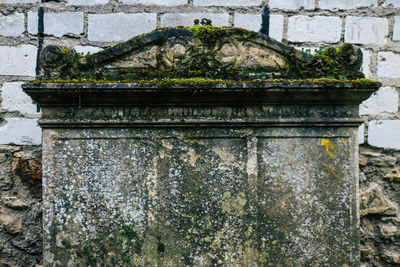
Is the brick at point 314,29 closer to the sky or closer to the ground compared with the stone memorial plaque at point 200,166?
closer to the sky

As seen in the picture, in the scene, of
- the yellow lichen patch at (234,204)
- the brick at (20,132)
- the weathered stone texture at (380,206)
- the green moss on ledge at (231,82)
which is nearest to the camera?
the green moss on ledge at (231,82)

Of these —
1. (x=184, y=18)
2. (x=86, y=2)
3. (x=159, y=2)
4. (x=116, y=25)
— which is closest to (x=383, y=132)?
(x=184, y=18)

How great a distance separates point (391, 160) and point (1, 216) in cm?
295

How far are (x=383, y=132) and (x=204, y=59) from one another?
1639mm

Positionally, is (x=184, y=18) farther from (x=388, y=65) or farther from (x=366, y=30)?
(x=388, y=65)

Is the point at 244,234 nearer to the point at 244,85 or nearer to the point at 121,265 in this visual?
the point at 121,265

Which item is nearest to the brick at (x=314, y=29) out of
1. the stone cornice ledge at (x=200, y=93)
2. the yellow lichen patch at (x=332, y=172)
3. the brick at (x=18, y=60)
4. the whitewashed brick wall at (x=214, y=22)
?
the whitewashed brick wall at (x=214, y=22)

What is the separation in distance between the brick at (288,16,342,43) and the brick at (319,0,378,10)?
0.09m

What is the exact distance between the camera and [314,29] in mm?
2551

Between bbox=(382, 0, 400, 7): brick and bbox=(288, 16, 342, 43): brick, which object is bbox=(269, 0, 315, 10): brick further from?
bbox=(382, 0, 400, 7): brick

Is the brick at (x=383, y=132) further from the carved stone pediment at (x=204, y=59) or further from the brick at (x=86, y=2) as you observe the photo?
the brick at (x=86, y=2)

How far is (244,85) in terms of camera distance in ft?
5.44

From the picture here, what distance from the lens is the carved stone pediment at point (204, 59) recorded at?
1.73 m

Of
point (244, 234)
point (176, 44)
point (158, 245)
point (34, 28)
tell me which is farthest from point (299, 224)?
point (34, 28)
